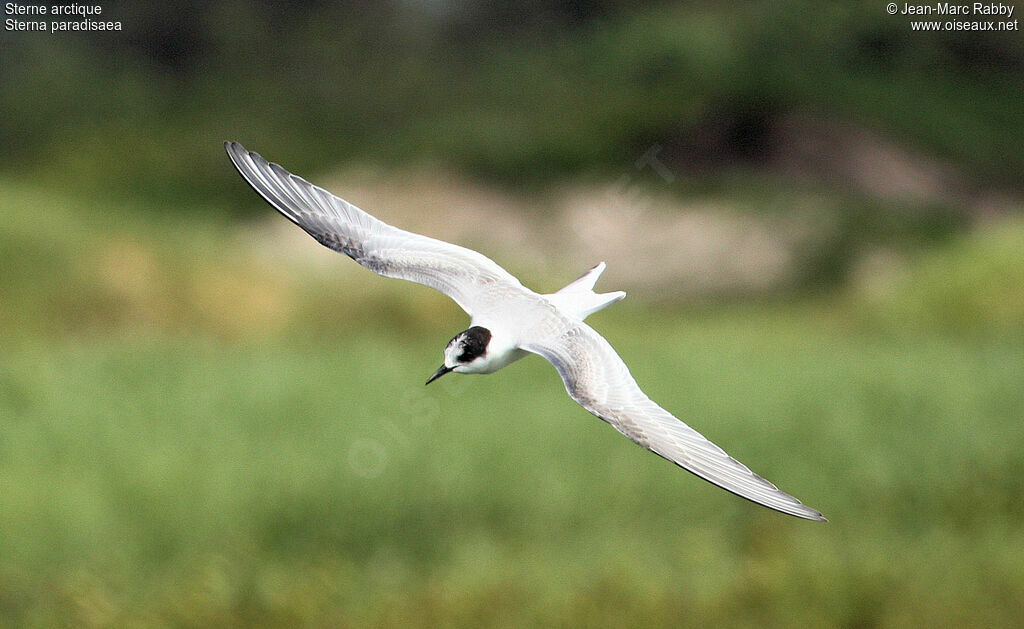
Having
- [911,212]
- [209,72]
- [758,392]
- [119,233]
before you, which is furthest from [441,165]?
[758,392]

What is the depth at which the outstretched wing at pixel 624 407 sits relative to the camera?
3.05ft

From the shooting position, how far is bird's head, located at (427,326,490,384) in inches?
36.3

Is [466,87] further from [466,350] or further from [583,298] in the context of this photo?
[466,350]

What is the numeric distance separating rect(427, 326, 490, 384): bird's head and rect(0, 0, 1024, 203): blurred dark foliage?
11.4 meters

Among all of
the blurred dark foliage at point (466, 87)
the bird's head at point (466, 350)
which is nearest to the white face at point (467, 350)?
the bird's head at point (466, 350)

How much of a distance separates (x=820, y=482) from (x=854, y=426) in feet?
2.25

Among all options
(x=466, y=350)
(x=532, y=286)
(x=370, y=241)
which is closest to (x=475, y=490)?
(x=532, y=286)

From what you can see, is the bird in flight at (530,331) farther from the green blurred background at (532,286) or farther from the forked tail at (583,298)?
the green blurred background at (532,286)

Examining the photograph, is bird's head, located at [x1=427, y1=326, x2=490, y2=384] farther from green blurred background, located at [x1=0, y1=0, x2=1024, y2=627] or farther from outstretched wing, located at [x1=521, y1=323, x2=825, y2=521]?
green blurred background, located at [x1=0, y1=0, x2=1024, y2=627]

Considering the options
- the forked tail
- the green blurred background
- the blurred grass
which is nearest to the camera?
the forked tail

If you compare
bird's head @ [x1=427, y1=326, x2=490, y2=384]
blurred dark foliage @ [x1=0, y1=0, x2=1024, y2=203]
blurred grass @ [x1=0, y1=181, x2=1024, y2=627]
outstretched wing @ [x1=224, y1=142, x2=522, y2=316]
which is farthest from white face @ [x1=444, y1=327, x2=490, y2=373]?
blurred dark foliage @ [x1=0, y1=0, x2=1024, y2=203]

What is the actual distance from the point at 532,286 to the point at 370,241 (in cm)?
418

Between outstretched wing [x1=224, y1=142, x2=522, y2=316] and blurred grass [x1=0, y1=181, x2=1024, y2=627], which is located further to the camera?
blurred grass [x1=0, y1=181, x2=1024, y2=627]

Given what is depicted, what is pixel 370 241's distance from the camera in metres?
1.29
